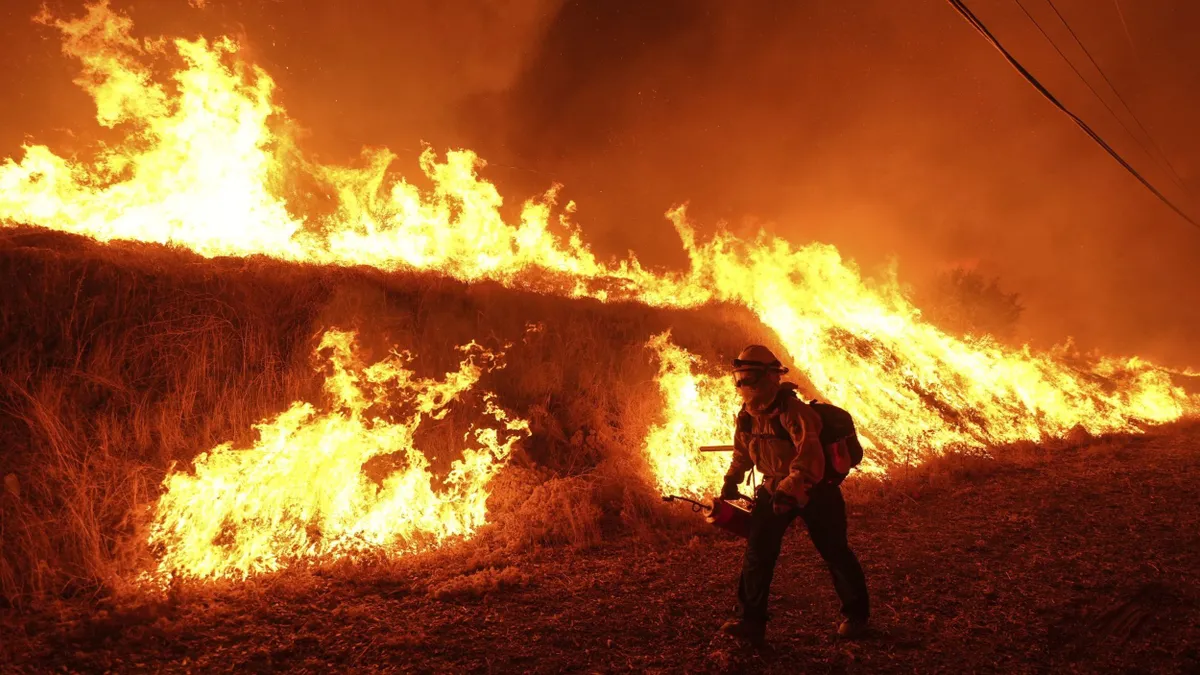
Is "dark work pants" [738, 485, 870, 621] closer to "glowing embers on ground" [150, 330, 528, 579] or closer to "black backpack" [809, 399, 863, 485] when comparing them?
"black backpack" [809, 399, 863, 485]

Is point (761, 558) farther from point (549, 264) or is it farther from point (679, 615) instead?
point (549, 264)

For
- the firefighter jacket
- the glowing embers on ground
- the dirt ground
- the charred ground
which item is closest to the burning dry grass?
the charred ground

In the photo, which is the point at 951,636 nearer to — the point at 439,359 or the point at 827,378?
the point at 439,359

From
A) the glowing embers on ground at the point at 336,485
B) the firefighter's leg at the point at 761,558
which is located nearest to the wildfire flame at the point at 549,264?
the glowing embers on ground at the point at 336,485

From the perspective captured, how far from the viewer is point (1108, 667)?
12.5 feet

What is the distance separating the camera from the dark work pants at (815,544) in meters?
4.08

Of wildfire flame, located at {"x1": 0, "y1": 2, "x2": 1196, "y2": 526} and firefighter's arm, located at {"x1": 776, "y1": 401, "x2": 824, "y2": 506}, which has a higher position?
wildfire flame, located at {"x1": 0, "y1": 2, "x2": 1196, "y2": 526}

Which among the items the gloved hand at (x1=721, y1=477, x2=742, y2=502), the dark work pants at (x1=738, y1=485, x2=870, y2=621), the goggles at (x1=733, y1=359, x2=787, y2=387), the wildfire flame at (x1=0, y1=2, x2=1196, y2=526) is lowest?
the dark work pants at (x1=738, y1=485, x2=870, y2=621)

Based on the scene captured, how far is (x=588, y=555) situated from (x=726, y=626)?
96.8 inches

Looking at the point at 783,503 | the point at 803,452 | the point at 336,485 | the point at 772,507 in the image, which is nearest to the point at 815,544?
the point at 772,507

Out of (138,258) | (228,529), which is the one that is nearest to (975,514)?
(228,529)

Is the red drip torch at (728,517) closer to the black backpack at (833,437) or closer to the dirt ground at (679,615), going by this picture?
the black backpack at (833,437)

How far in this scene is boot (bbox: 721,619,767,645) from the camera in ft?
13.4

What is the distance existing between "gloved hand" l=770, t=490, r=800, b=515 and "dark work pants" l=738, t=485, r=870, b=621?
0.83 ft
